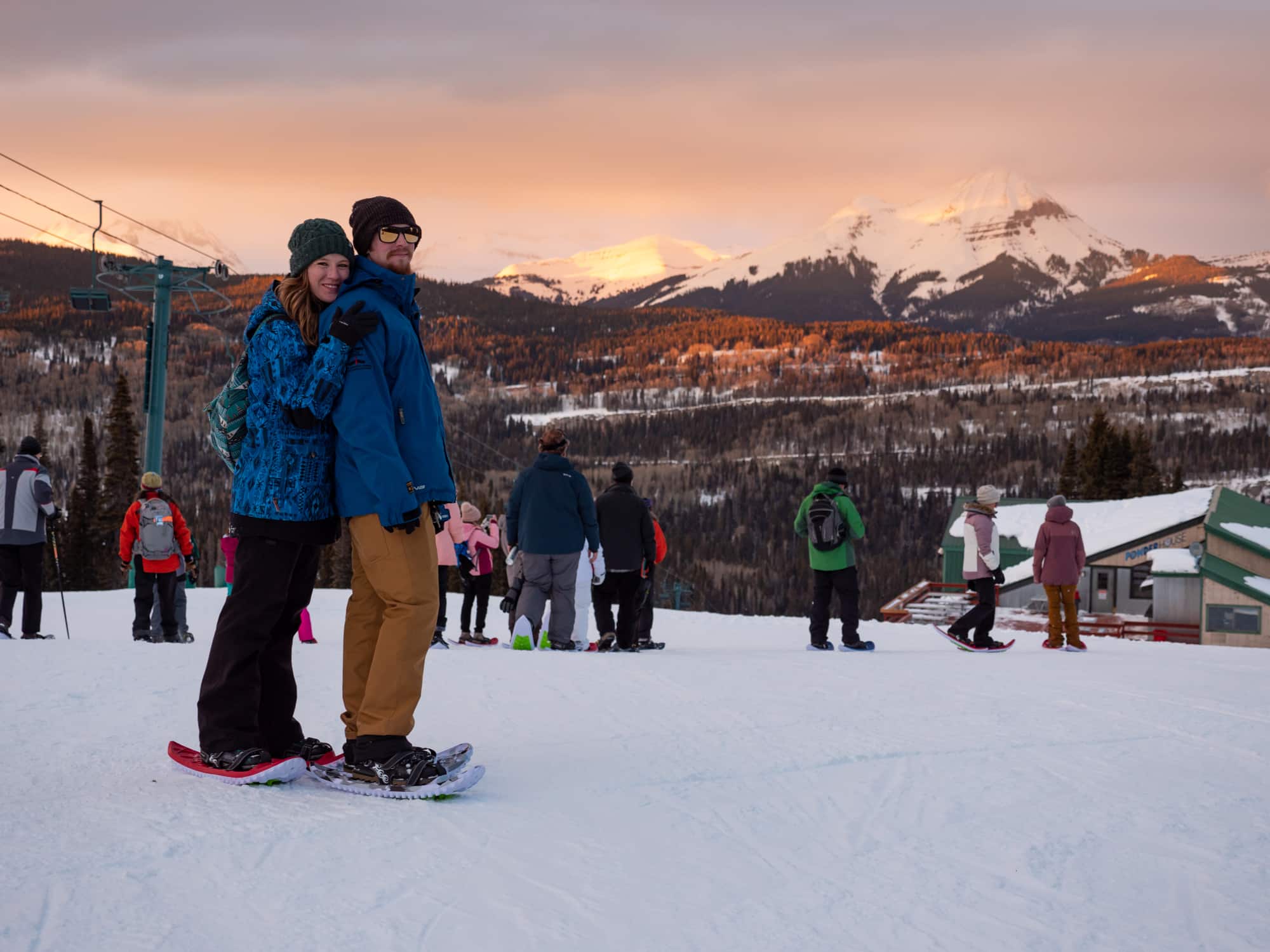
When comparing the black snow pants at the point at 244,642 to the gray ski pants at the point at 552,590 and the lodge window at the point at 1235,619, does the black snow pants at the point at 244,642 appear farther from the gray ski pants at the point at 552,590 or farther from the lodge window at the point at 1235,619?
the lodge window at the point at 1235,619

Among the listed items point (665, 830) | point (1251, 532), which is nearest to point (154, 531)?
point (665, 830)

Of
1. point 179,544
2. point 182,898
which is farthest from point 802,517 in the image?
point 182,898

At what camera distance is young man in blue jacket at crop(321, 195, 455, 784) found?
390cm

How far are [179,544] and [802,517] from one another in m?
5.74

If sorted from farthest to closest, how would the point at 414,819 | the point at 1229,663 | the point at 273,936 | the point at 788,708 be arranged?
the point at 1229,663 < the point at 788,708 < the point at 414,819 < the point at 273,936

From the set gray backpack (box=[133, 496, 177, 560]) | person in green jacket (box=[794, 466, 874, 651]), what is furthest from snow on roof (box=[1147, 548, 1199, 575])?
gray backpack (box=[133, 496, 177, 560])

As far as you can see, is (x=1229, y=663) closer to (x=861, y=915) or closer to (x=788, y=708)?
(x=788, y=708)

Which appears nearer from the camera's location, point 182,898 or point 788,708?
point 182,898

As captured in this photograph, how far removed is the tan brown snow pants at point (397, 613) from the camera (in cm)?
399

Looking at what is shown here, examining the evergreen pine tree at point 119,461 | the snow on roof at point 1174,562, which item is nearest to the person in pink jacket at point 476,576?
the snow on roof at point 1174,562

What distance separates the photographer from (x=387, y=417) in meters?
3.93

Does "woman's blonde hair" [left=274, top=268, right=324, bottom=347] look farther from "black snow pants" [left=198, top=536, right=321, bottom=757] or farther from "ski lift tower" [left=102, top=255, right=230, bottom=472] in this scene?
"ski lift tower" [left=102, top=255, right=230, bottom=472]

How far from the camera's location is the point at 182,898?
2.85 m

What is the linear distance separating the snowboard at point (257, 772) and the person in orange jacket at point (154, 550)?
22.8 ft
